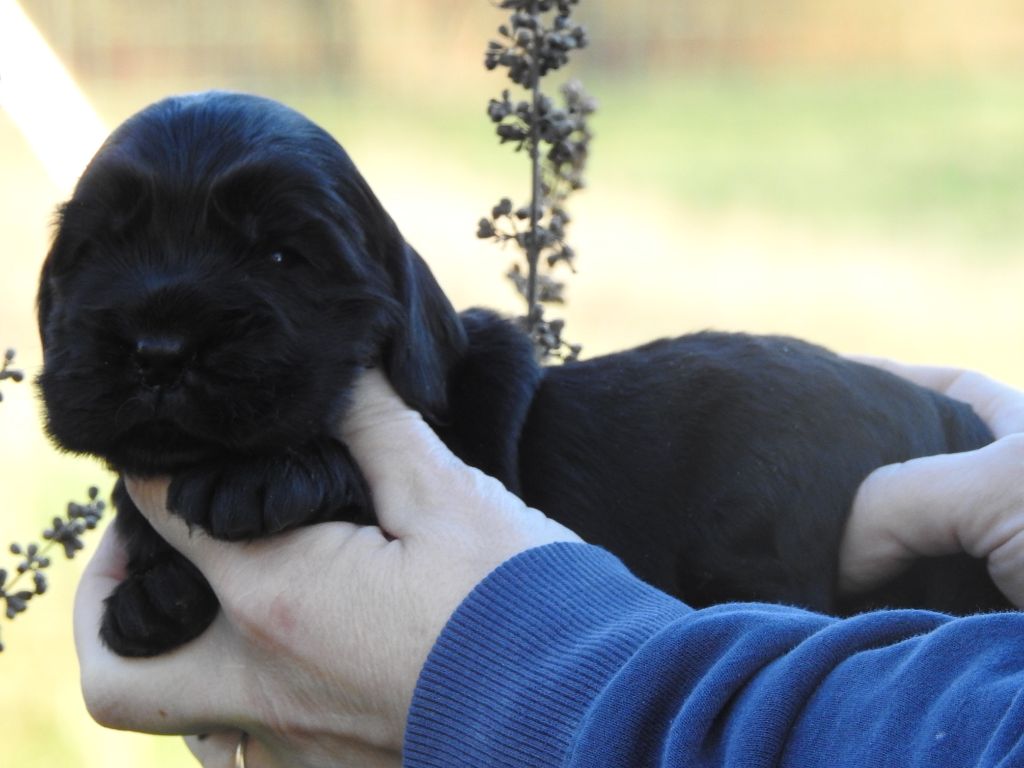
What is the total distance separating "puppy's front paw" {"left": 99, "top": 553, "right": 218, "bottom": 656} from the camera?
77.5 inches

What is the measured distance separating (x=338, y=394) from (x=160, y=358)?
Result: 0.94ft

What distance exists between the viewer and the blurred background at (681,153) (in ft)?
26.5

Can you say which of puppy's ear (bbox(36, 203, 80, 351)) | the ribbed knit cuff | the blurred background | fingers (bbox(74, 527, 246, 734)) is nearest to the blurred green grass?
the blurred background

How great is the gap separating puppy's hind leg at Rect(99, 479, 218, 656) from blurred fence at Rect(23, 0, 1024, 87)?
8.16 m

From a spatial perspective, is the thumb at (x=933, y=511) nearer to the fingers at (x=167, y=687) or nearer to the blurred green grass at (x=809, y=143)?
the fingers at (x=167, y=687)

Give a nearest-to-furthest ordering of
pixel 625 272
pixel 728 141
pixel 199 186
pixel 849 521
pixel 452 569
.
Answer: pixel 452 569
pixel 199 186
pixel 849 521
pixel 625 272
pixel 728 141

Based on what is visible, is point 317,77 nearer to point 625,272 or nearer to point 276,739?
point 625,272

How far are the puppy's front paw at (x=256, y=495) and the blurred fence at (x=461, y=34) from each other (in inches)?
323

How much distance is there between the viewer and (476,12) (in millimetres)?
10438

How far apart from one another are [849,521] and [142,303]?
1.15 meters

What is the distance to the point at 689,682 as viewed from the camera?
4.38ft

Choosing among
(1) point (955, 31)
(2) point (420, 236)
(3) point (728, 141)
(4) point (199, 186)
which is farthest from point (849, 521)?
(1) point (955, 31)

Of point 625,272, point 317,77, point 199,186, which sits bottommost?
point 625,272

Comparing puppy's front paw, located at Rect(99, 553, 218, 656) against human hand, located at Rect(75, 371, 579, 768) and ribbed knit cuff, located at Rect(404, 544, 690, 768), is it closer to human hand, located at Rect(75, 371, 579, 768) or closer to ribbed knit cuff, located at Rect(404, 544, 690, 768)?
human hand, located at Rect(75, 371, 579, 768)
